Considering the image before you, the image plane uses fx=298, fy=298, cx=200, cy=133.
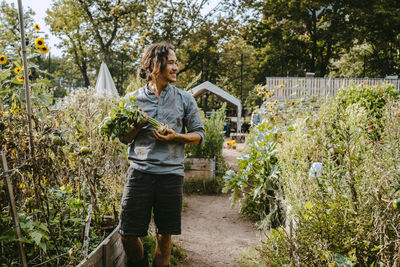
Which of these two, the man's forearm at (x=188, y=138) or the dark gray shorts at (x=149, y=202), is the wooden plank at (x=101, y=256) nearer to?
the dark gray shorts at (x=149, y=202)

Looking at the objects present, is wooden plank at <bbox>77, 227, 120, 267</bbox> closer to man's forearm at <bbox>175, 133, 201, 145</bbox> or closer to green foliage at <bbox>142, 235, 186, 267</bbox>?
green foliage at <bbox>142, 235, 186, 267</bbox>

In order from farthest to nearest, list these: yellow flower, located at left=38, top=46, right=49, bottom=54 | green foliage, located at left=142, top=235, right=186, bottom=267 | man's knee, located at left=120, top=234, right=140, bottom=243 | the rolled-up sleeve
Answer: green foliage, located at left=142, top=235, right=186, bottom=267 → the rolled-up sleeve → man's knee, located at left=120, top=234, right=140, bottom=243 → yellow flower, located at left=38, top=46, right=49, bottom=54

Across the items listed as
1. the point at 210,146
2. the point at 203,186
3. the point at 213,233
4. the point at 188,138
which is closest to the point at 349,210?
the point at 188,138

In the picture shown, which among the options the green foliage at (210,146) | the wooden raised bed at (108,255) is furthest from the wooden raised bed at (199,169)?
the wooden raised bed at (108,255)

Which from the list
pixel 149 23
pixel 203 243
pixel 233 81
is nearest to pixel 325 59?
→ pixel 233 81

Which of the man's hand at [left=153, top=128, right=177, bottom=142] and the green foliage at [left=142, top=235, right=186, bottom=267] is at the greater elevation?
the man's hand at [left=153, top=128, right=177, bottom=142]

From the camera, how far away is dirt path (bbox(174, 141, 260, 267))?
3377 millimetres

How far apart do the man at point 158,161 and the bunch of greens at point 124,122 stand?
0.05 metres

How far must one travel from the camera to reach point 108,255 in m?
2.16

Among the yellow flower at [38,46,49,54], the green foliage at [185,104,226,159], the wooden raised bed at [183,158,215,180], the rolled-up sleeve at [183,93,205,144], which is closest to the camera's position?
the yellow flower at [38,46,49,54]

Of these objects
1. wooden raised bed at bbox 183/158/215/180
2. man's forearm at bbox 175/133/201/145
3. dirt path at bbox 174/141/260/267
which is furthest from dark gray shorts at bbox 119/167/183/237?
wooden raised bed at bbox 183/158/215/180

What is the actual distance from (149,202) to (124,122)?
0.62 metres

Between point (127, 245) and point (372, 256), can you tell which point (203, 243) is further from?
point (372, 256)

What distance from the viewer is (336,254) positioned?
1.69 m
